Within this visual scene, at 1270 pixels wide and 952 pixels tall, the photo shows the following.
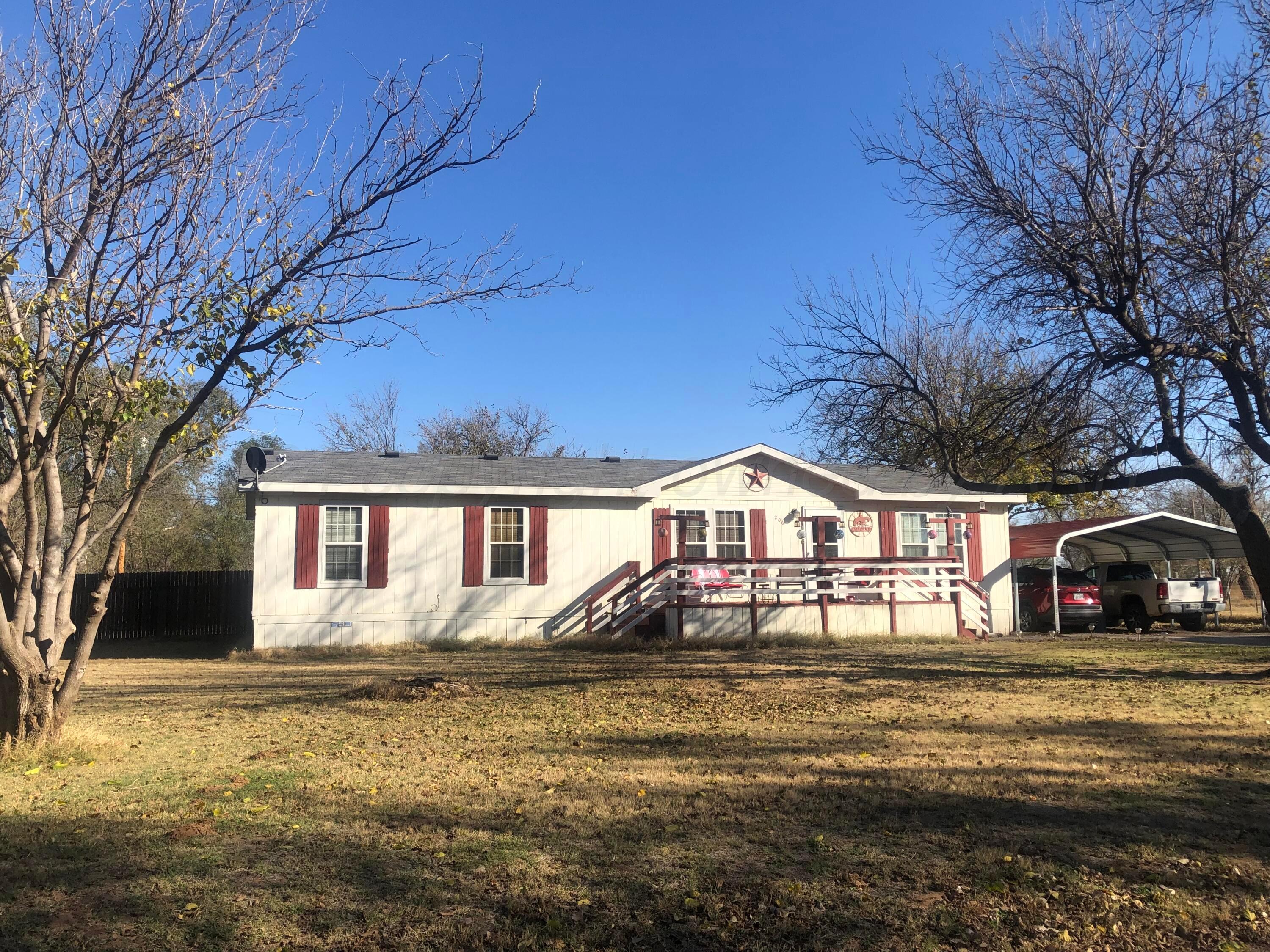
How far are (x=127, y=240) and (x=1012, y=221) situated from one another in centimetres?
910

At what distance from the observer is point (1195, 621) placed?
19.7 meters

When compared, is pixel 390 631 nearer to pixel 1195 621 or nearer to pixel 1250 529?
pixel 1250 529

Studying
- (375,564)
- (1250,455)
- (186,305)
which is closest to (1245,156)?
(1250,455)

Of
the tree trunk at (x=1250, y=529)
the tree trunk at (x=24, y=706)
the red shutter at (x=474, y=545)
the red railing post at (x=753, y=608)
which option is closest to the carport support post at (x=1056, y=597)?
the red railing post at (x=753, y=608)

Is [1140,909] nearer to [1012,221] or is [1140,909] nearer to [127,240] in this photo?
[127,240]

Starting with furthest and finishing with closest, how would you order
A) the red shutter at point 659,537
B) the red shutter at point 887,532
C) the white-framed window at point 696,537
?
the red shutter at point 887,532 → the white-framed window at point 696,537 → the red shutter at point 659,537

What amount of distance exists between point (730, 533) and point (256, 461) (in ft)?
29.2

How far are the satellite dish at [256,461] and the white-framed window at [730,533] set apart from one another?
27.6ft

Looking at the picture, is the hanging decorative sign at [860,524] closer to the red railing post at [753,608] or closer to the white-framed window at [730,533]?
the white-framed window at [730,533]

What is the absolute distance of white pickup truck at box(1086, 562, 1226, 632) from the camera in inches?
760

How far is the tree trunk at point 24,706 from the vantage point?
6398 millimetres

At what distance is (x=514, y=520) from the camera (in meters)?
17.1

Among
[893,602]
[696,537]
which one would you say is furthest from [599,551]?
[893,602]

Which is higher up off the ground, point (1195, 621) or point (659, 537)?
point (659, 537)
